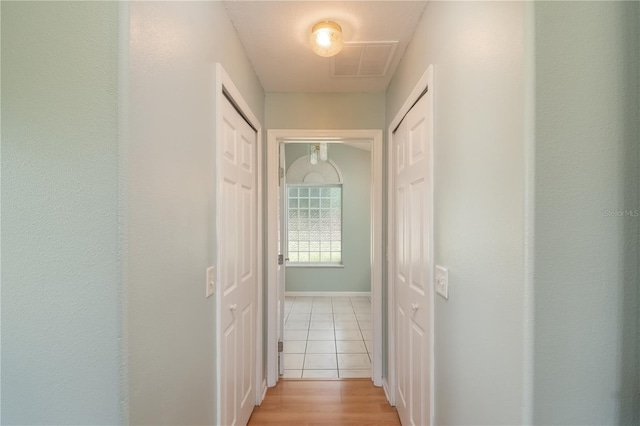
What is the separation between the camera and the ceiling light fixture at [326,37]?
144 centimetres

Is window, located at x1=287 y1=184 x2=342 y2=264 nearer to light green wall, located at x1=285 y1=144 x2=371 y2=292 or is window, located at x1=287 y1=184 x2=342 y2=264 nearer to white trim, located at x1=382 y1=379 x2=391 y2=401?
light green wall, located at x1=285 y1=144 x2=371 y2=292

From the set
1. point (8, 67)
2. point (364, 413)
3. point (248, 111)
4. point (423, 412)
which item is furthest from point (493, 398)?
point (248, 111)

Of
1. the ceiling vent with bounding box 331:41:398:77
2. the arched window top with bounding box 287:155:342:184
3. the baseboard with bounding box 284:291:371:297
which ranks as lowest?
the baseboard with bounding box 284:291:371:297

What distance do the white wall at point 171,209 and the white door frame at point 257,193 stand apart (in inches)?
1.8

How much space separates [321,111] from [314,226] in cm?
315

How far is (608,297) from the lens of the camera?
710 millimetres

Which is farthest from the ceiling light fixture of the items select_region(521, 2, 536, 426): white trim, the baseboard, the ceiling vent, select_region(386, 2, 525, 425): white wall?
the baseboard

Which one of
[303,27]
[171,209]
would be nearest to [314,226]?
[303,27]

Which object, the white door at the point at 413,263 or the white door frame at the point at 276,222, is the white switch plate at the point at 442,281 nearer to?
the white door at the point at 413,263

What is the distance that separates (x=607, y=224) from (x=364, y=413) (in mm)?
1915

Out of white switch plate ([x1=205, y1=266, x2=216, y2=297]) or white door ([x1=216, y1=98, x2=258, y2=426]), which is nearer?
white switch plate ([x1=205, y1=266, x2=216, y2=297])

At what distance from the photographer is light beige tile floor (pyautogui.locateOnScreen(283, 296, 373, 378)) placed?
2.57 metres

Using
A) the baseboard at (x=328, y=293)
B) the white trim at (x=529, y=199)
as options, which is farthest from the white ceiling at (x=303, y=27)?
the baseboard at (x=328, y=293)

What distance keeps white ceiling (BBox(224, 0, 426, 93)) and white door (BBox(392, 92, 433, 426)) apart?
1.38 feet
